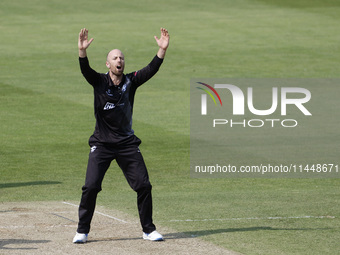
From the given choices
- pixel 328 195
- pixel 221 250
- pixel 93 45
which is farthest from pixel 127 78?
pixel 93 45

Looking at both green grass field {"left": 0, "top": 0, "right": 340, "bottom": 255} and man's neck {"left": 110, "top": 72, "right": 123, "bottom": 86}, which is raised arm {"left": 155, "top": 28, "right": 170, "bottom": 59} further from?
green grass field {"left": 0, "top": 0, "right": 340, "bottom": 255}

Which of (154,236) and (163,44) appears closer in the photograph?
(154,236)

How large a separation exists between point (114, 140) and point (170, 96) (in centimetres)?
2012

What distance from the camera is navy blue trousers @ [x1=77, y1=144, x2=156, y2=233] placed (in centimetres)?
1062

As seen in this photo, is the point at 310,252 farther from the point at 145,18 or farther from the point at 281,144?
the point at 145,18

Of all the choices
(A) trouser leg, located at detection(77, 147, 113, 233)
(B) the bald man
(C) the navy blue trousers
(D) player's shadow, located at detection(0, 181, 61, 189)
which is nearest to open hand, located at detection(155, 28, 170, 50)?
(B) the bald man

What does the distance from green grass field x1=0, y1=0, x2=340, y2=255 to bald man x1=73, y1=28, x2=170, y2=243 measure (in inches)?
44.7

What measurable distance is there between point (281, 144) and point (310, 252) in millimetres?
12259

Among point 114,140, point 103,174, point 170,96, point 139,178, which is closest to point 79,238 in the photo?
point 103,174

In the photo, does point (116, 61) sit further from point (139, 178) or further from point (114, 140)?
point (139, 178)

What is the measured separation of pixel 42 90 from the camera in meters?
31.7

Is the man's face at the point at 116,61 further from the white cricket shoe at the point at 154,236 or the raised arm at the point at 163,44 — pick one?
the white cricket shoe at the point at 154,236

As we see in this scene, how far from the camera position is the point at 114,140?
1066 cm

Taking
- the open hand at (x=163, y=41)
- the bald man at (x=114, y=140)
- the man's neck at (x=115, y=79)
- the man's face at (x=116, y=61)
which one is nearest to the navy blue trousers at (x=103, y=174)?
the bald man at (x=114, y=140)
